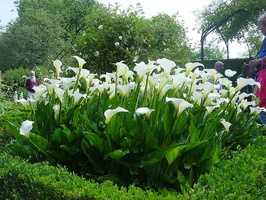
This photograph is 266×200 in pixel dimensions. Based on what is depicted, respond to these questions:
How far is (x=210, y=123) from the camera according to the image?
2297mm

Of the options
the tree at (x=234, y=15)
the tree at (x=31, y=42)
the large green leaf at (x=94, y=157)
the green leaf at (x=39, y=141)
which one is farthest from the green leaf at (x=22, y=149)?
the tree at (x=31, y=42)

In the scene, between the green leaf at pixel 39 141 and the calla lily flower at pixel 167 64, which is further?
the calla lily flower at pixel 167 64

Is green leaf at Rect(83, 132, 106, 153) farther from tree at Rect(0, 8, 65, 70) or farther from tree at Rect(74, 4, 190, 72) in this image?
tree at Rect(0, 8, 65, 70)

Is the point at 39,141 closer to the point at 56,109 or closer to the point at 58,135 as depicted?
the point at 58,135

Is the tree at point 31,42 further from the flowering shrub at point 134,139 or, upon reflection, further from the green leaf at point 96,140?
the green leaf at point 96,140

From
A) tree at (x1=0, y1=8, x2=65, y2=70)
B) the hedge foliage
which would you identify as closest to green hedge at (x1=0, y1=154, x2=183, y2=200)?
the hedge foliage

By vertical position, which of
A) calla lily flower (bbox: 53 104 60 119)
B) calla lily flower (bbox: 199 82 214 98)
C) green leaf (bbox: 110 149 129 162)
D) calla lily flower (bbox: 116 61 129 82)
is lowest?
green leaf (bbox: 110 149 129 162)

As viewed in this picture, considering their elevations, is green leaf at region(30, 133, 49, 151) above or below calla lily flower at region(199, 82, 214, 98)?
below

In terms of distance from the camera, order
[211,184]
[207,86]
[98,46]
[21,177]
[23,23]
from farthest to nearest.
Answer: [23,23] < [98,46] < [207,86] < [21,177] < [211,184]

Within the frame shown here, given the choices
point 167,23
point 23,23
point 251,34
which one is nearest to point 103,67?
point 167,23

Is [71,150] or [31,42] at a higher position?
[31,42]

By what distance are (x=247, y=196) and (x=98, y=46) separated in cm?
729

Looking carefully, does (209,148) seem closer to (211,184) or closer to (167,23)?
(211,184)

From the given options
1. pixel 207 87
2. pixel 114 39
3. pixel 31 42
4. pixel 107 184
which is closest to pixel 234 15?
pixel 114 39
